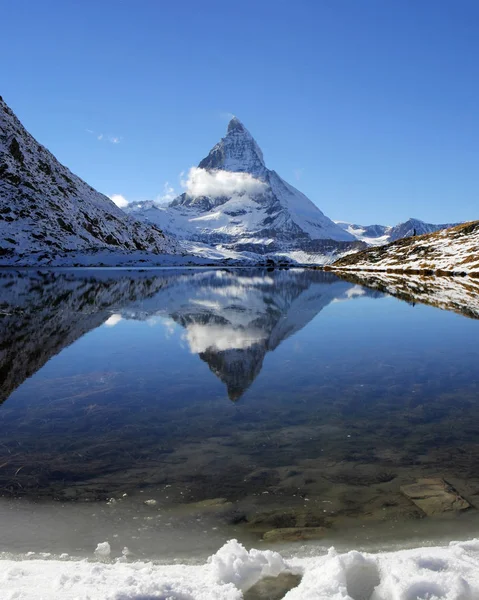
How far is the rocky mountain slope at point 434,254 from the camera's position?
106 m

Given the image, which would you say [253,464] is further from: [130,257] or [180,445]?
[130,257]

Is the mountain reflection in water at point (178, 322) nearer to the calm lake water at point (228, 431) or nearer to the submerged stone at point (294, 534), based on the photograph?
the calm lake water at point (228, 431)

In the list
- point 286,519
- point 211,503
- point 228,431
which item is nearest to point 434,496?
point 286,519

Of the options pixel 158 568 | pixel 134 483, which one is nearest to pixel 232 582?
pixel 158 568

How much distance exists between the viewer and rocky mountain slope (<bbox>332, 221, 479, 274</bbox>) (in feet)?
349

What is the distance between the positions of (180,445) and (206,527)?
340cm

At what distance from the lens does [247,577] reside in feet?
20.3

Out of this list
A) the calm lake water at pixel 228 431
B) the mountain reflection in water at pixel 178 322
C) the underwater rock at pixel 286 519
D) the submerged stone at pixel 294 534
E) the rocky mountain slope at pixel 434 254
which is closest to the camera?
the submerged stone at pixel 294 534

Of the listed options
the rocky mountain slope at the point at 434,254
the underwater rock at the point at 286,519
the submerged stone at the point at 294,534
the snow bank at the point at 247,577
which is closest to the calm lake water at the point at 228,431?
the underwater rock at the point at 286,519

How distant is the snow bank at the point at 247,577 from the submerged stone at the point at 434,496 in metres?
1.54

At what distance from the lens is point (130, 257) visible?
17700 cm

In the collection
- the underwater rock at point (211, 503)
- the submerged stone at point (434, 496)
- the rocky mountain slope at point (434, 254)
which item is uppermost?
the rocky mountain slope at point (434, 254)

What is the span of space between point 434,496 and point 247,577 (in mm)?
4240

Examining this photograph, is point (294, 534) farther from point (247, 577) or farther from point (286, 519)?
point (247, 577)
